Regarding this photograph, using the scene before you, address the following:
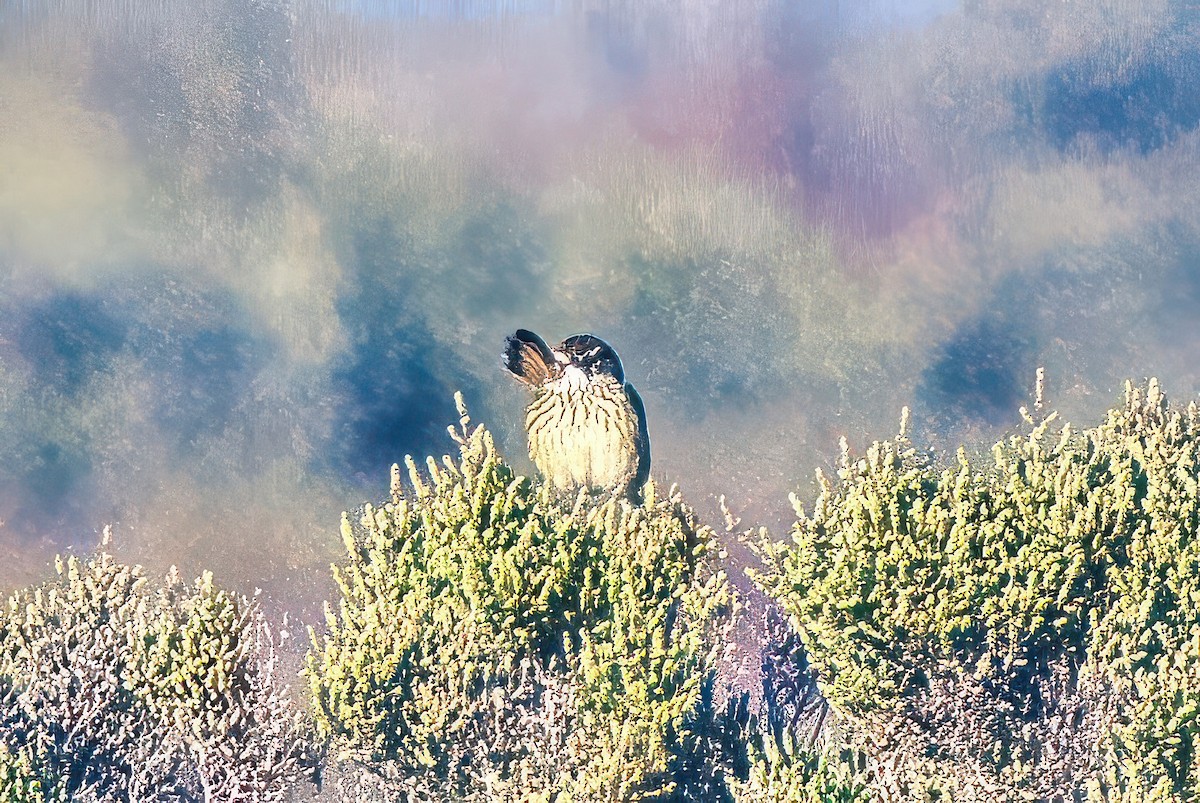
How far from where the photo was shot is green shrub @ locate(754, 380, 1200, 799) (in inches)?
418

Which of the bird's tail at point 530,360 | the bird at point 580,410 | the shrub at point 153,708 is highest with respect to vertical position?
the bird's tail at point 530,360

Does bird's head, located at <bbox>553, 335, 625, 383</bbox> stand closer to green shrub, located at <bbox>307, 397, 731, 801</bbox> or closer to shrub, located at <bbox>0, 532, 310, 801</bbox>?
green shrub, located at <bbox>307, 397, 731, 801</bbox>

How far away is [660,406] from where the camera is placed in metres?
31.9

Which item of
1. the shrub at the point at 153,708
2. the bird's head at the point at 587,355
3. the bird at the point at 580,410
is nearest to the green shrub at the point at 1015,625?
the bird at the point at 580,410

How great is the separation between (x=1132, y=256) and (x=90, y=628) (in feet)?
102

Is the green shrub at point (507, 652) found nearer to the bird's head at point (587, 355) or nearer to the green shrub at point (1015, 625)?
the green shrub at point (1015, 625)

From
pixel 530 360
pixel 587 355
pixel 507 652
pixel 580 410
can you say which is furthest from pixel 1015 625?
pixel 530 360

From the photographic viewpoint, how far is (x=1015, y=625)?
34.7 ft

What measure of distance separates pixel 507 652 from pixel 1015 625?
13.8 ft

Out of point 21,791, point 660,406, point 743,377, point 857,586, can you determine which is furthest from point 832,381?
point 21,791

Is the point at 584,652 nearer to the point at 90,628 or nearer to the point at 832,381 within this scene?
the point at 90,628

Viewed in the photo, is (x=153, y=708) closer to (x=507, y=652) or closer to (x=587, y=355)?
(x=507, y=652)

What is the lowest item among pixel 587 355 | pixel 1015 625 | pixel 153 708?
pixel 153 708

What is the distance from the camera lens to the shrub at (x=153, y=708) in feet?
36.4
